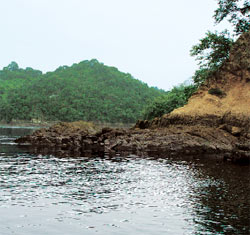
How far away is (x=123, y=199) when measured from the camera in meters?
12.7

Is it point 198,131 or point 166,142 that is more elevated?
point 198,131

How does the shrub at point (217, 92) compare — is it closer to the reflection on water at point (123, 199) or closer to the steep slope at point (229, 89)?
the steep slope at point (229, 89)

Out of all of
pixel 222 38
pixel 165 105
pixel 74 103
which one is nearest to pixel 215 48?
pixel 222 38

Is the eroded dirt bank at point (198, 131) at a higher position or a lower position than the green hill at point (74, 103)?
lower

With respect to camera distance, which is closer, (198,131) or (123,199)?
(123,199)

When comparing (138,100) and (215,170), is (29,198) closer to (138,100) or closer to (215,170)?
(215,170)

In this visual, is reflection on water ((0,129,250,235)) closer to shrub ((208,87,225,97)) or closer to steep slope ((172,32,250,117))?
steep slope ((172,32,250,117))

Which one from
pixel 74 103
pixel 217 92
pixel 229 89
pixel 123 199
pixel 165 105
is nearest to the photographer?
pixel 123 199

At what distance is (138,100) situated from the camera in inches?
7126

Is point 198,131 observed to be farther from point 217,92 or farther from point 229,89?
point 229,89

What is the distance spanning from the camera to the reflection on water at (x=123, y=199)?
9.46 m

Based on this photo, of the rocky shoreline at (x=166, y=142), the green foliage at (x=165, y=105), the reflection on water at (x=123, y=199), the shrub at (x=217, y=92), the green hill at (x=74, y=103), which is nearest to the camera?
the reflection on water at (x=123, y=199)

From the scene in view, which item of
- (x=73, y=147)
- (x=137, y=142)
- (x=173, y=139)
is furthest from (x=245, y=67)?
(x=73, y=147)

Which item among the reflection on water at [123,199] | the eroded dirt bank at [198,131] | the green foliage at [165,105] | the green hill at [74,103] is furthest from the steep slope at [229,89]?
the green hill at [74,103]
